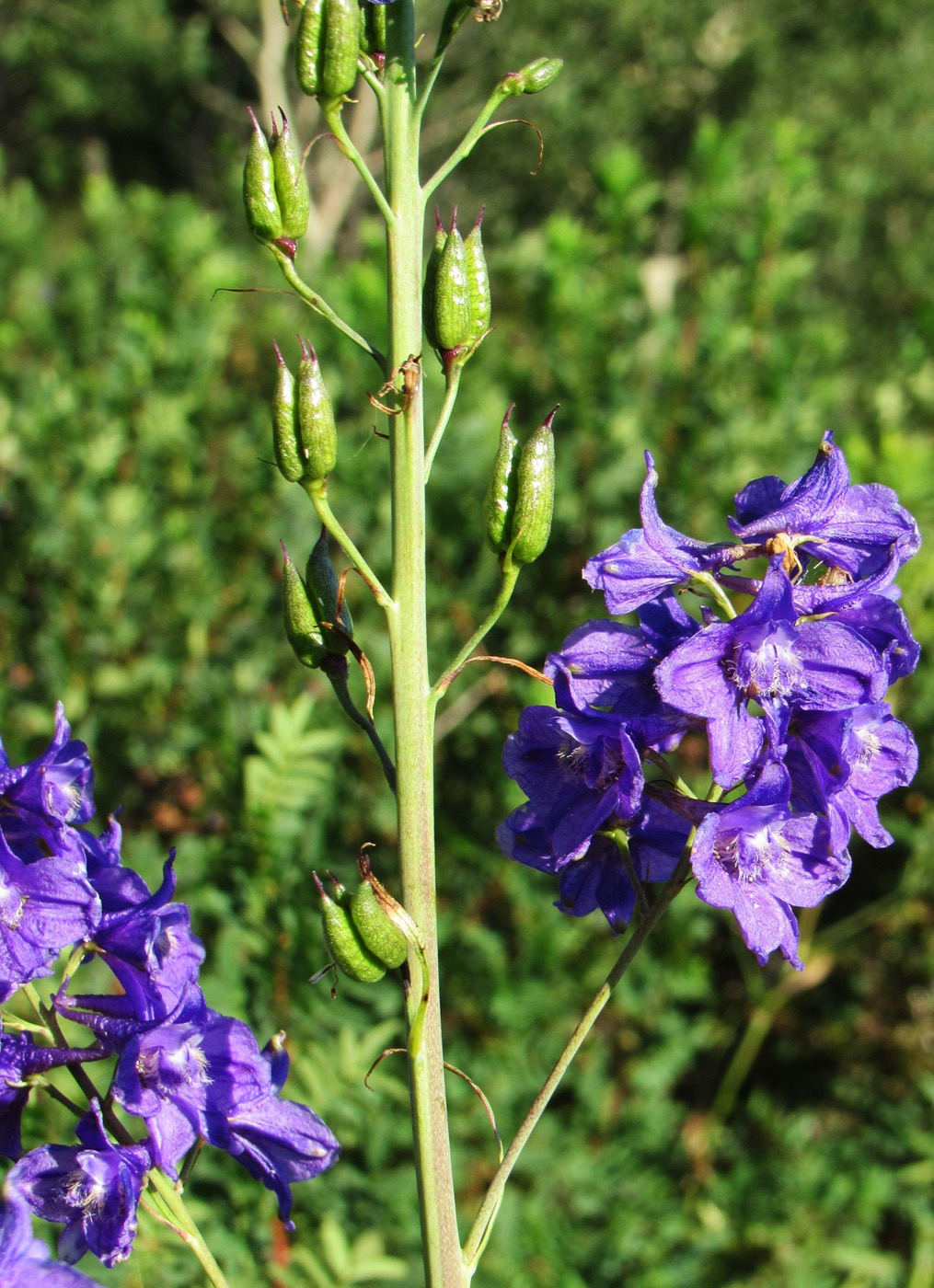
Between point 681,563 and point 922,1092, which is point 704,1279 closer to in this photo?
point 922,1092

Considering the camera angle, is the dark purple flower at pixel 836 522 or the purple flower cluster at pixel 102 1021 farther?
the dark purple flower at pixel 836 522

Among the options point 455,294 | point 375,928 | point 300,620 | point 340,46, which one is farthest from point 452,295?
point 375,928

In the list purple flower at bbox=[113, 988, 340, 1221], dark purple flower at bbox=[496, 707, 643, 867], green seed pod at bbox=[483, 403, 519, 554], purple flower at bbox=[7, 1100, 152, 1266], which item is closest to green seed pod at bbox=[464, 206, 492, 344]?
green seed pod at bbox=[483, 403, 519, 554]

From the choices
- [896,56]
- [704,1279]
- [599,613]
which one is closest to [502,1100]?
[704,1279]

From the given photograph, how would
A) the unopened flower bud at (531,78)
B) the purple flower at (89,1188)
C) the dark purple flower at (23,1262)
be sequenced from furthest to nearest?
the unopened flower bud at (531,78) < the purple flower at (89,1188) < the dark purple flower at (23,1262)

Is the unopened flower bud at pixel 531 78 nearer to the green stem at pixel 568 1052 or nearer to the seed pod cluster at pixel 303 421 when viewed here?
the seed pod cluster at pixel 303 421

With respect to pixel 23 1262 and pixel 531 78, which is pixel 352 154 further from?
pixel 23 1262

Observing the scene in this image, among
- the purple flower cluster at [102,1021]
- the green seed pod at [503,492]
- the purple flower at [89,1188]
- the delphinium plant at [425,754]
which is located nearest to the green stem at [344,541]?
the delphinium plant at [425,754]
